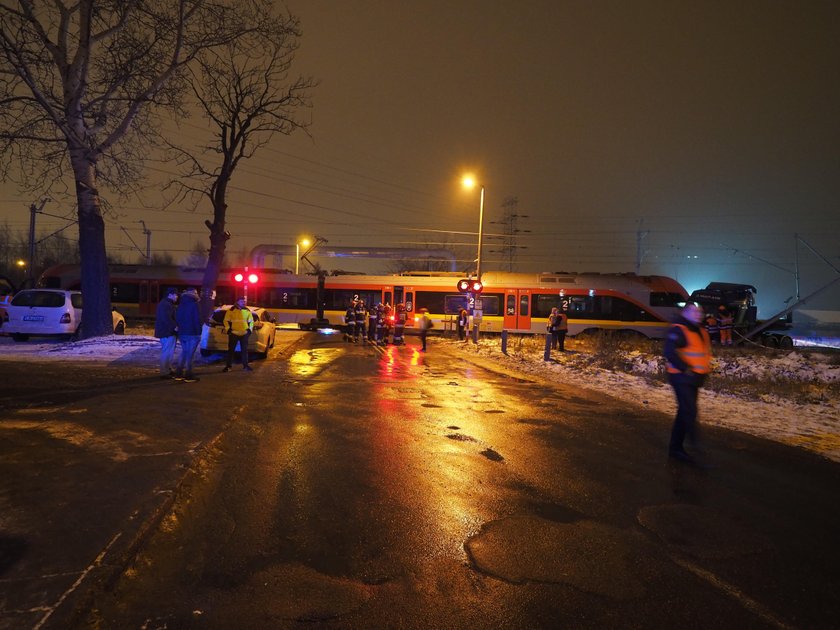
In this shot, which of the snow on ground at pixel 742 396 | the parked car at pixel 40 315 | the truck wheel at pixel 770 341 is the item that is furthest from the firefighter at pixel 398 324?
the truck wheel at pixel 770 341

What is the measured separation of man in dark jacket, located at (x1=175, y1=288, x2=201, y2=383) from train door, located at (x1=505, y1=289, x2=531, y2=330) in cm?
2232

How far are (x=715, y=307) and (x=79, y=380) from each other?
29.6 m

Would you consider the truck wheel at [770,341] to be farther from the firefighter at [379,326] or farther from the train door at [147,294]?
the train door at [147,294]

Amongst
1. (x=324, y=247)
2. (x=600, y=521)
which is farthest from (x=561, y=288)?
(x=600, y=521)

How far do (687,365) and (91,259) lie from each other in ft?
58.2

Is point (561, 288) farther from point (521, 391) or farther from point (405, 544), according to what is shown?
point (405, 544)

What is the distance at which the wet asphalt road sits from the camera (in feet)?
11.2

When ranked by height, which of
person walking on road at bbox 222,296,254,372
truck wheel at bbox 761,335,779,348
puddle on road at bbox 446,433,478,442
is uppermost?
person walking on road at bbox 222,296,254,372

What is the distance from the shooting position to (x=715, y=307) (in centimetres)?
3109

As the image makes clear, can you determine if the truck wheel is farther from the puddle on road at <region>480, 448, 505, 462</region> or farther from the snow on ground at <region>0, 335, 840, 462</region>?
the puddle on road at <region>480, 448, 505, 462</region>

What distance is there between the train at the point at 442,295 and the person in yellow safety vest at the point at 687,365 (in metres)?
22.6

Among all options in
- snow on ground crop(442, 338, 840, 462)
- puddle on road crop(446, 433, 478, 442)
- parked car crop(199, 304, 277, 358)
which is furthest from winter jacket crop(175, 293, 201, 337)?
snow on ground crop(442, 338, 840, 462)

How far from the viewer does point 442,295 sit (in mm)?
33406

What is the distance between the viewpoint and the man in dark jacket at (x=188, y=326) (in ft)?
37.3
